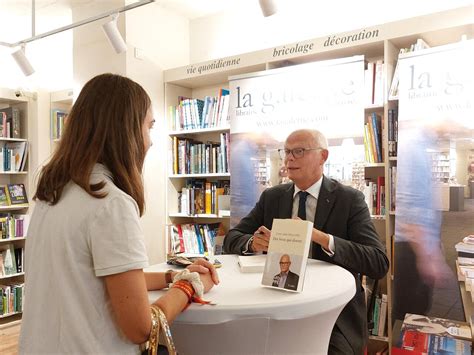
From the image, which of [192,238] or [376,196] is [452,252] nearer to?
[376,196]

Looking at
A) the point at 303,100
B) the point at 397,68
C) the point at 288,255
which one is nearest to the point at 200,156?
the point at 303,100

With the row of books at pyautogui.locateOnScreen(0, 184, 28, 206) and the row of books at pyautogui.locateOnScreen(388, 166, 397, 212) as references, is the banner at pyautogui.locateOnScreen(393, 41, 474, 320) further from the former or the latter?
the row of books at pyautogui.locateOnScreen(0, 184, 28, 206)

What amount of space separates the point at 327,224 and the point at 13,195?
4.18m

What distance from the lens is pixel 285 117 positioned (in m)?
3.45

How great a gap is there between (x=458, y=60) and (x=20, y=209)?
4797mm

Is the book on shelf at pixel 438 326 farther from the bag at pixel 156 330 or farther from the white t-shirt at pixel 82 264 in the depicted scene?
the white t-shirt at pixel 82 264

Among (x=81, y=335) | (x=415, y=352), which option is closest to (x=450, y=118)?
(x=415, y=352)

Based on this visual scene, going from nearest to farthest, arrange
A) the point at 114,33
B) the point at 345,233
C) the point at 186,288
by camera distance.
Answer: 1. the point at 186,288
2. the point at 345,233
3. the point at 114,33

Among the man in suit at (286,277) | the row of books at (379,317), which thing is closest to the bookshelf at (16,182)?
the row of books at (379,317)

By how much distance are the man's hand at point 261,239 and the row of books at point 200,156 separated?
6.69 ft

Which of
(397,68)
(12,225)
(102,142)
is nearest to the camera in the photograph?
(102,142)

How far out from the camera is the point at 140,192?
1181 mm

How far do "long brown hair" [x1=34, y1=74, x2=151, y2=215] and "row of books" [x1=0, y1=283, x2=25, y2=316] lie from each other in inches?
168

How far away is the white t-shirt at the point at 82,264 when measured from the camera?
1039 millimetres
